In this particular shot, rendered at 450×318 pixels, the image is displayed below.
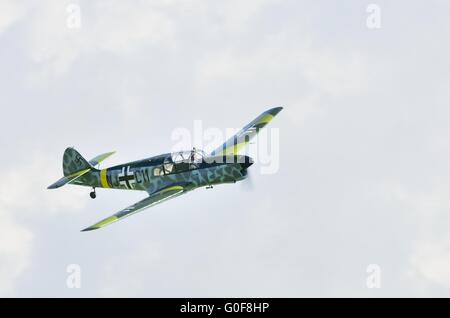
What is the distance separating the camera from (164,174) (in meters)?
Result: 45.5

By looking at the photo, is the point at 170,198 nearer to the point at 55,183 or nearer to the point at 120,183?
the point at 120,183

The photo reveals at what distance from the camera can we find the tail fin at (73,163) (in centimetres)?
4916

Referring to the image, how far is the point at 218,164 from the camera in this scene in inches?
1734

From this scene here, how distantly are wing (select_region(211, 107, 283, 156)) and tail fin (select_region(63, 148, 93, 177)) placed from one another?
7103 mm

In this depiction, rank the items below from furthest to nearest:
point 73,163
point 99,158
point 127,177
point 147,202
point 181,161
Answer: point 99,158
point 73,163
point 127,177
point 181,161
point 147,202

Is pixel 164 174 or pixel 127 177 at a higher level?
pixel 164 174

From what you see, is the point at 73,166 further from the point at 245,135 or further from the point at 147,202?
the point at 245,135

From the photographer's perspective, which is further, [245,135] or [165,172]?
[245,135]

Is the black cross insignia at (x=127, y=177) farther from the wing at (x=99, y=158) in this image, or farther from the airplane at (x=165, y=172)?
the wing at (x=99, y=158)

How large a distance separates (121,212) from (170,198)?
3.23m

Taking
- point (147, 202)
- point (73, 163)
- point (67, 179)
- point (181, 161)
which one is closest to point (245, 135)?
point (181, 161)

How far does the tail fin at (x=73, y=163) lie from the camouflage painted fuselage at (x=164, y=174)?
1.81 ft

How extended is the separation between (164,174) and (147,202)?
2.52m

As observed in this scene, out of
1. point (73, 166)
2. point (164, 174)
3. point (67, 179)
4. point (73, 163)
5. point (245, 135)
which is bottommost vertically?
point (67, 179)
